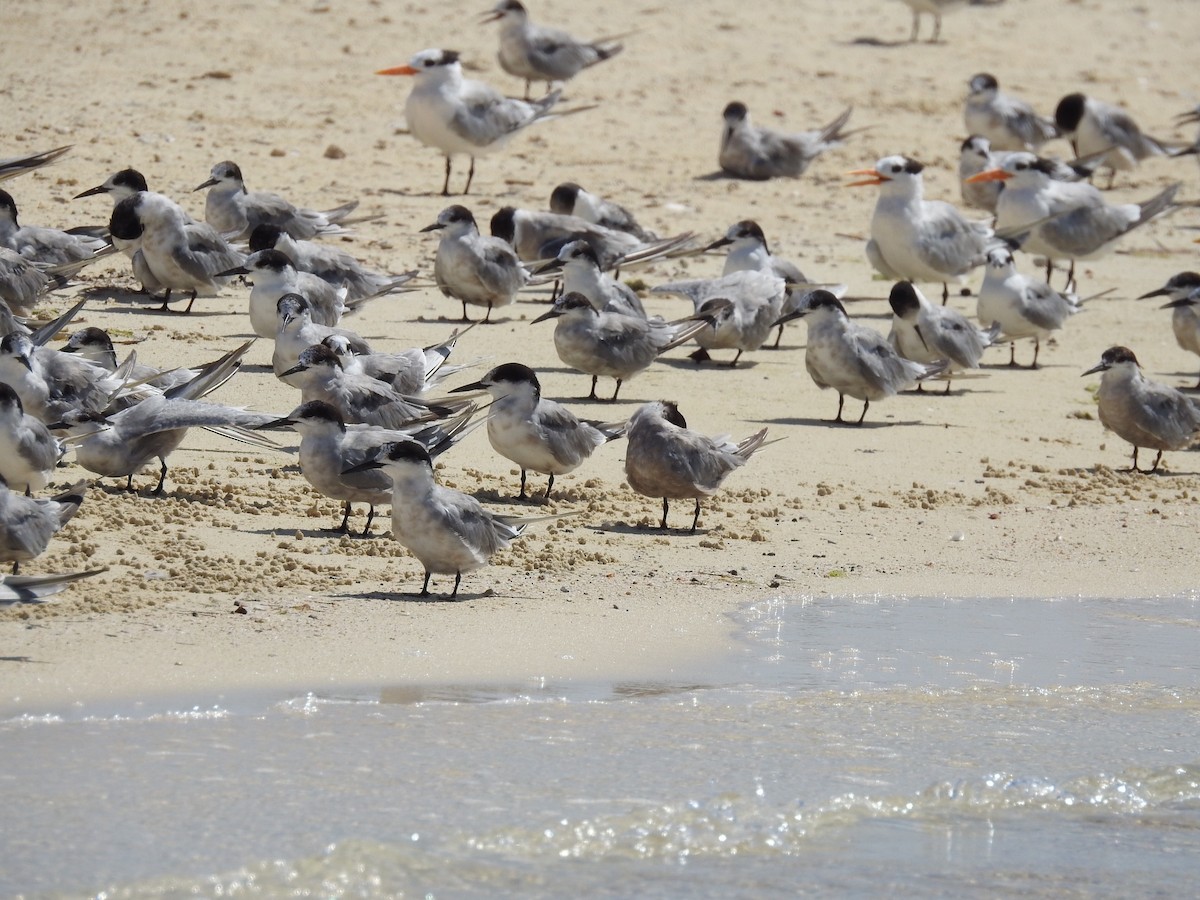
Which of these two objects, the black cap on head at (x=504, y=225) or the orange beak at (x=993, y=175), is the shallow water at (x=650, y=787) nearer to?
the black cap on head at (x=504, y=225)

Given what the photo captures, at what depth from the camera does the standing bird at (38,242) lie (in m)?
10.0

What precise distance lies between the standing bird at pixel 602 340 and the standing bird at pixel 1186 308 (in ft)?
9.96

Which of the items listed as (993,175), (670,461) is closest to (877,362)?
(670,461)

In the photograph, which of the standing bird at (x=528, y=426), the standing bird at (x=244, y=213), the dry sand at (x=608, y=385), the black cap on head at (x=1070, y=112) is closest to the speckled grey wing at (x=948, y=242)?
the dry sand at (x=608, y=385)

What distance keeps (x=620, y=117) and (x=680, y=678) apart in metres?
10.2

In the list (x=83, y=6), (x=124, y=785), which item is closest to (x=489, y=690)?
(x=124, y=785)

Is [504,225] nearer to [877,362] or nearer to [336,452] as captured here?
[877,362]

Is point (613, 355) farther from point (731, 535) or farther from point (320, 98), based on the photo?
point (320, 98)

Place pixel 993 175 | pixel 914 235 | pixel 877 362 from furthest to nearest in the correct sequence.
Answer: pixel 993 175 → pixel 914 235 → pixel 877 362

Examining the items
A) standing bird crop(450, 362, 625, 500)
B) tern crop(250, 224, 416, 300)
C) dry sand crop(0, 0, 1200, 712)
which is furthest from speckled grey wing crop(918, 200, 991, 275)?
standing bird crop(450, 362, 625, 500)

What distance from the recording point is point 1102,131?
16.4 metres

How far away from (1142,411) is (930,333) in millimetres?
1539

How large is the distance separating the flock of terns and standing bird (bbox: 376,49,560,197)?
2cm

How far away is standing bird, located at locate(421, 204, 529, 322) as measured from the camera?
418 inches
